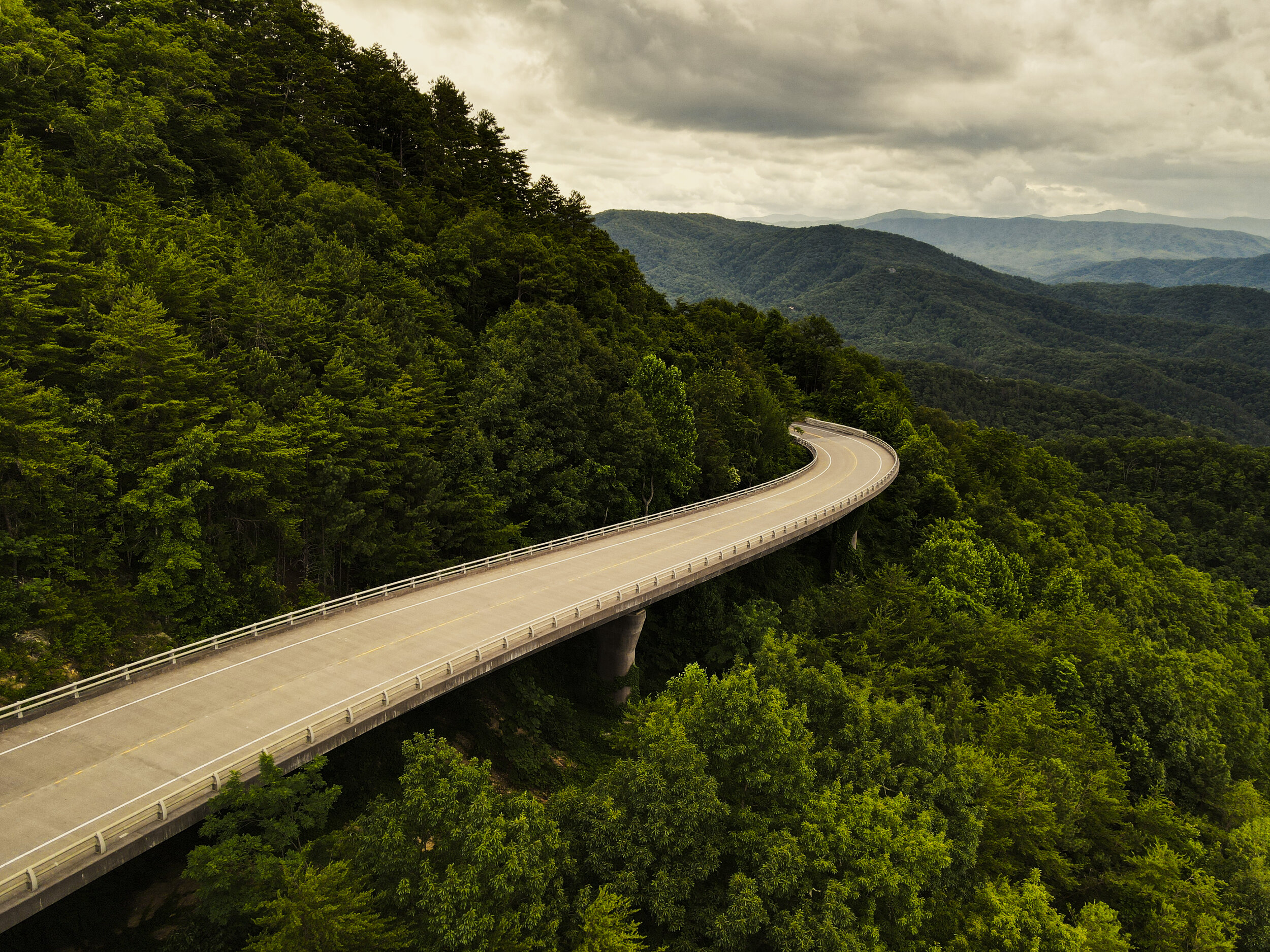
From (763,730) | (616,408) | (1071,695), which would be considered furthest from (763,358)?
(763,730)

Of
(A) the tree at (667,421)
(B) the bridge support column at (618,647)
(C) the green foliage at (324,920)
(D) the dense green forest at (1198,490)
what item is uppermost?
(A) the tree at (667,421)

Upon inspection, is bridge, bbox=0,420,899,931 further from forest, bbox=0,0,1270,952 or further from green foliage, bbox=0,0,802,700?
green foliage, bbox=0,0,802,700

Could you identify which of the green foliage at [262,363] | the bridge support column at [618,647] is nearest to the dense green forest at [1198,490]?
the green foliage at [262,363]

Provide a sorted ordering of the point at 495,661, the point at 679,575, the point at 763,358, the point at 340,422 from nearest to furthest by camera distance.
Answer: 1. the point at 495,661
2. the point at 340,422
3. the point at 679,575
4. the point at 763,358

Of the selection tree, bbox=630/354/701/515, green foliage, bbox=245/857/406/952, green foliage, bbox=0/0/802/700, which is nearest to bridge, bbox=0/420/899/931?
green foliage, bbox=0/0/802/700

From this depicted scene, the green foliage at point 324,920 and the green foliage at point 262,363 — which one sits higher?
the green foliage at point 262,363

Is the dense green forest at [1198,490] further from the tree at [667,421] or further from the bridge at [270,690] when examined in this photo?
the bridge at [270,690]

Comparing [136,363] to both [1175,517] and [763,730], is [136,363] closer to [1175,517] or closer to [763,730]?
[763,730]

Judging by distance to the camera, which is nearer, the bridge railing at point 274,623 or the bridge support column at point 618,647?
the bridge railing at point 274,623
